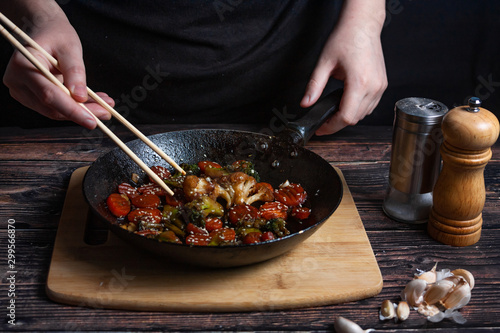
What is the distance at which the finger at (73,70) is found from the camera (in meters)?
1.44

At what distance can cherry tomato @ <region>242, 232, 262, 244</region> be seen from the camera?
1.29m

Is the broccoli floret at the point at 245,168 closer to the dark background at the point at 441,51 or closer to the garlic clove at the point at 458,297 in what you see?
the garlic clove at the point at 458,297

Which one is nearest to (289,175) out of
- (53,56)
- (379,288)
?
(379,288)

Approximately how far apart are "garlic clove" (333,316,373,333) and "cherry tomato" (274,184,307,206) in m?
0.46

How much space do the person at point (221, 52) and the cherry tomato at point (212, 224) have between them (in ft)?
1.88

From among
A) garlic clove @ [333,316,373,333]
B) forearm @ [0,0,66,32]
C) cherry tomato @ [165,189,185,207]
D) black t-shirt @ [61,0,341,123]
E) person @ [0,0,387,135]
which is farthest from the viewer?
black t-shirt @ [61,0,341,123]

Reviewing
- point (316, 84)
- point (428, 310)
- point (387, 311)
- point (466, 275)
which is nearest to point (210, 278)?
point (387, 311)

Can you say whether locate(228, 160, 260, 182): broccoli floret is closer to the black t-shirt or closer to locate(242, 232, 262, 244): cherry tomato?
locate(242, 232, 262, 244): cherry tomato

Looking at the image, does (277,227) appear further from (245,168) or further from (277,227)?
(245,168)

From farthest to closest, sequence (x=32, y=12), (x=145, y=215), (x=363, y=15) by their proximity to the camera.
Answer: (x=363, y=15) < (x=32, y=12) < (x=145, y=215)

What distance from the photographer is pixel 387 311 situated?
1.15m

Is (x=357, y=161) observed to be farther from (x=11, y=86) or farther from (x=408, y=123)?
(x=11, y=86)

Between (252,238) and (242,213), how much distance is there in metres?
0.14

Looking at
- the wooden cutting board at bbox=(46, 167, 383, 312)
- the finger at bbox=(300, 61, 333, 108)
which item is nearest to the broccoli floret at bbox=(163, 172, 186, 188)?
the wooden cutting board at bbox=(46, 167, 383, 312)
